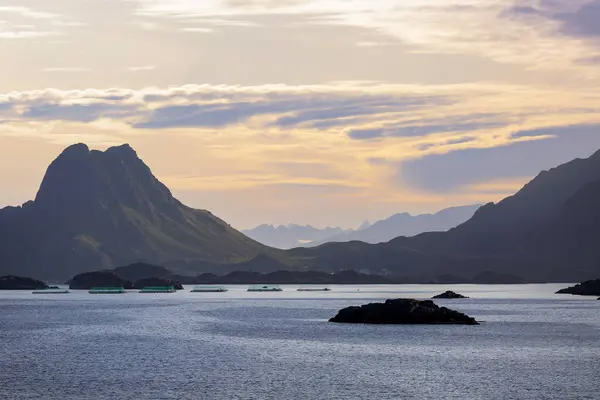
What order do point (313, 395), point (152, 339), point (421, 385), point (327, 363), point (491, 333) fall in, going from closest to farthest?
point (313, 395) → point (421, 385) → point (327, 363) → point (152, 339) → point (491, 333)

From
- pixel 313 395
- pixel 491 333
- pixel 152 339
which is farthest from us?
pixel 491 333

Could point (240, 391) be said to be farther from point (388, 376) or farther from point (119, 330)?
point (119, 330)

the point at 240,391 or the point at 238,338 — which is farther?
the point at 238,338

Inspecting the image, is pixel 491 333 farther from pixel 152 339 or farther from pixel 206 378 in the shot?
pixel 206 378

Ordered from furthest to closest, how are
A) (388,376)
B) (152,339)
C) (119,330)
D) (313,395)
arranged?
(119,330), (152,339), (388,376), (313,395)

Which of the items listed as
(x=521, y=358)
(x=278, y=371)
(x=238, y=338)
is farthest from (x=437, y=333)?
(x=278, y=371)

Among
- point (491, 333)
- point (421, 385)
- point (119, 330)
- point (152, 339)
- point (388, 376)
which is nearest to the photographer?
point (421, 385)

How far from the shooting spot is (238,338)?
176 metres

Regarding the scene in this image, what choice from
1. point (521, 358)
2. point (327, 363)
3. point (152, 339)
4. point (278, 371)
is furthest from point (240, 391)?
point (152, 339)

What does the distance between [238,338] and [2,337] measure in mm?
40513

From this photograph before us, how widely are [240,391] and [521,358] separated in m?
49.0

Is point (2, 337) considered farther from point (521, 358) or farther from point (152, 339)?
point (521, 358)

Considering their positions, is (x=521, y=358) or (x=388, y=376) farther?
(x=521, y=358)

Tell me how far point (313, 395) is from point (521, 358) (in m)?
Result: 46.3
